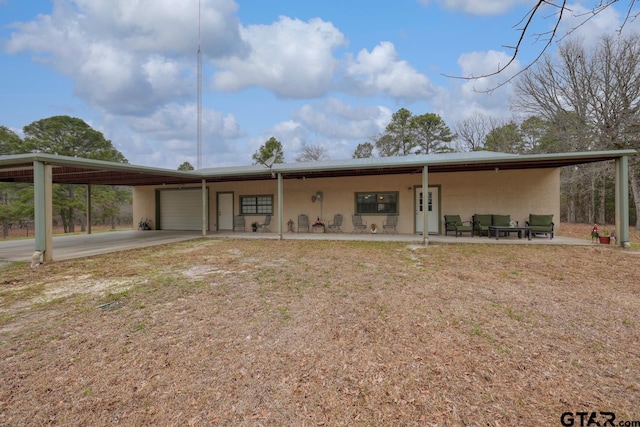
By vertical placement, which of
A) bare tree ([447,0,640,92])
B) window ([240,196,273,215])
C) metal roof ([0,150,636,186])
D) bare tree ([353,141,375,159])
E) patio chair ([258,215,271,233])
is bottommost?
patio chair ([258,215,271,233])

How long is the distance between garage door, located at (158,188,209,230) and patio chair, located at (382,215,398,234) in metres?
8.88

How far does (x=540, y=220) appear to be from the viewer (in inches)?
388

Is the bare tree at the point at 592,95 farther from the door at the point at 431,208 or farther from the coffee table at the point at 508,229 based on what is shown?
the door at the point at 431,208

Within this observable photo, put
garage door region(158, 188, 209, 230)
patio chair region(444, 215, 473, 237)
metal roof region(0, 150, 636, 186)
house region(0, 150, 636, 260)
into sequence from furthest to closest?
garage door region(158, 188, 209, 230)
patio chair region(444, 215, 473, 237)
house region(0, 150, 636, 260)
metal roof region(0, 150, 636, 186)

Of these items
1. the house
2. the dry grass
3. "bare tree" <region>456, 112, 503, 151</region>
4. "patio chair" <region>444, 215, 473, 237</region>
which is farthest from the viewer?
"bare tree" <region>456, 112, 503, 151</region>

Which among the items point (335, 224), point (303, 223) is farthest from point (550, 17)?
point (303, 223)

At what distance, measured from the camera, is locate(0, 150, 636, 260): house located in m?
8.84

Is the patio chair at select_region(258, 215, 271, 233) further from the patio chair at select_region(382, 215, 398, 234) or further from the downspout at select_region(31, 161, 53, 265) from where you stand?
the downspout at select_region(31, 161, 53, 265)

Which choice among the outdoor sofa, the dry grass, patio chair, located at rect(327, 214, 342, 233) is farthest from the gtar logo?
patio chair, located at rect(327, 214, 342, 233)

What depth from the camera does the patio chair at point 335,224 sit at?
12.0m

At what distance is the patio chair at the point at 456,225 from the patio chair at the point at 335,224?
13.3ft

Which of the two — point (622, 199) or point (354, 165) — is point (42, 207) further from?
point (622, 199)

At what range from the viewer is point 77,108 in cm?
2156

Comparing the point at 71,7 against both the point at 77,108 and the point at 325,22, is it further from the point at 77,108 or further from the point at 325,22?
the point at 77,108
